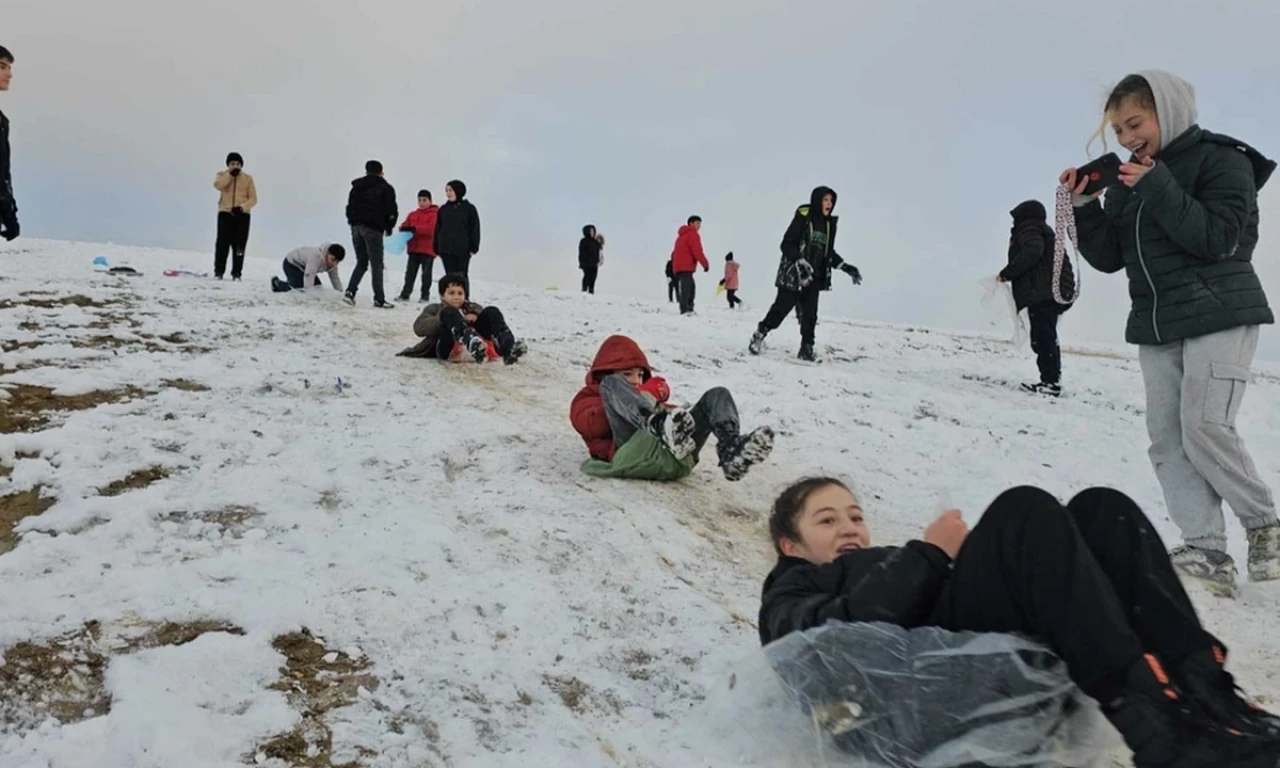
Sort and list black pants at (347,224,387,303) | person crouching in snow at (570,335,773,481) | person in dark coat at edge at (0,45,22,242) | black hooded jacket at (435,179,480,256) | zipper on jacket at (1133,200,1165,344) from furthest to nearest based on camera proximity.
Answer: black hooded jacket at (435,179,480,256) < black pants at (347,224,387,303) < person in dark coat at edge at (0,45,22,242) < person crouching in snow at (570,335,773,481) < zipper on jacket at (1133,200,1165,344)

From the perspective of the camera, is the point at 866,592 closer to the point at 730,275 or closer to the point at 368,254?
the point at 368,254

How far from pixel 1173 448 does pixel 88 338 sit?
325 inches

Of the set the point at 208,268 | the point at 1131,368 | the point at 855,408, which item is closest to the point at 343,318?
the point at 855,408

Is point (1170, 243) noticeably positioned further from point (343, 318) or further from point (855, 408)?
Answer: point (343, 318)

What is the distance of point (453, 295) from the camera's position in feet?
27.9

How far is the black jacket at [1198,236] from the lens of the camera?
3840 millimetres

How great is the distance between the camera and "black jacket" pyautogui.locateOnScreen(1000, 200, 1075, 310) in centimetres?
895

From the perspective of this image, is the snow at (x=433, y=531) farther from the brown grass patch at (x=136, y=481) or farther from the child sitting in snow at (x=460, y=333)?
the child sitting in snow at (x=460, y=333)

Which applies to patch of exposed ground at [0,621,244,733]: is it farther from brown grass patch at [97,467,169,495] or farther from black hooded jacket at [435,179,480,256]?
black hooded jacket at [435,179,480,256]

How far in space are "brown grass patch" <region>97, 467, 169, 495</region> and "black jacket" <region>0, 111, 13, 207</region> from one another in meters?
4.72

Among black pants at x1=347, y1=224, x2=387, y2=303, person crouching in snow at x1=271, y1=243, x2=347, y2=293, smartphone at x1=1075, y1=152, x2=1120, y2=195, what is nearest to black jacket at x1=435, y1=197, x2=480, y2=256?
black pants at x1=347, y1=224, x2=387, y2=303

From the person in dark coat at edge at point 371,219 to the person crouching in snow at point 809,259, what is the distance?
5.84m

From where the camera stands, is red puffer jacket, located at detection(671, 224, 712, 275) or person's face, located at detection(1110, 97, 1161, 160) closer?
person's face, located at detection(1110, 97, 1161, 160)

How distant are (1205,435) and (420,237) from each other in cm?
1174
